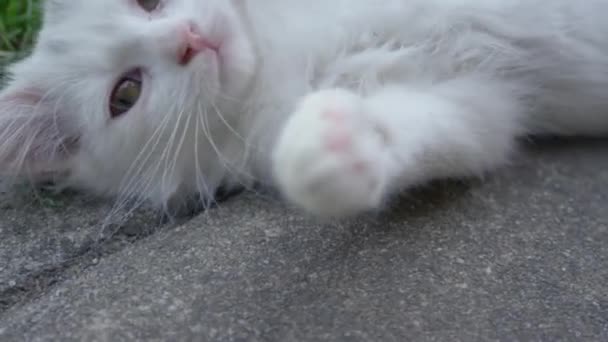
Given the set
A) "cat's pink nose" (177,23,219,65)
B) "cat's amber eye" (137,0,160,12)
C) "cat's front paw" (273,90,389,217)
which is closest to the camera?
"cat's front paw" (273,90,389,217)

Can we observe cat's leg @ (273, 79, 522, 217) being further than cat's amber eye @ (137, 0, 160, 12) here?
No

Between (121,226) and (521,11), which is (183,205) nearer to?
(121,226)

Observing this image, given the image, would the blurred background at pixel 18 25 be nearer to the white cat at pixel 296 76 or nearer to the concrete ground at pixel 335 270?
the white cat at pixel 296 76

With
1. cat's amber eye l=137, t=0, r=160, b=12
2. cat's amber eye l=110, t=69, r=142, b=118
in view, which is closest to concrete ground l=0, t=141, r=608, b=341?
cat's amber eye l=110, t=69, r=142, b=118

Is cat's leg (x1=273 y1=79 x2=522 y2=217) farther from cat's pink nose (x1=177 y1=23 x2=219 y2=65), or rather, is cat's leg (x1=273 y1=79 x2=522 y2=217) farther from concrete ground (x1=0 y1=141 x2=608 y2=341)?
cat's pink nose (x1=177 y1=23 x2=219 y2=65)

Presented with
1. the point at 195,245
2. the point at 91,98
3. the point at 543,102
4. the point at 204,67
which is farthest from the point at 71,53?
the point at 543,102

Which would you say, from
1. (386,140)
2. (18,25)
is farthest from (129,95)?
(18,25)

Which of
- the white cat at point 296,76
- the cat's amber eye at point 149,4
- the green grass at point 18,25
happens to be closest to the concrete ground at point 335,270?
the white cat at point 296,76

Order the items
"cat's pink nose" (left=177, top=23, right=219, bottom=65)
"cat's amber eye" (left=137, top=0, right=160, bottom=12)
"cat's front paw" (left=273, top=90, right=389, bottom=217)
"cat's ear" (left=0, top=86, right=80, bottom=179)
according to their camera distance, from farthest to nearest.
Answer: "cat's ear" (left=0, top=86, right=80, bottom=179), "cat's amber eye" (left=137, top=0, right=160, bottom=12), "cat's pink nose" (left=177, top=23, right=219, bottom=65), "cat's front paw" (left=273, top=90, right=389, bottom=217)
